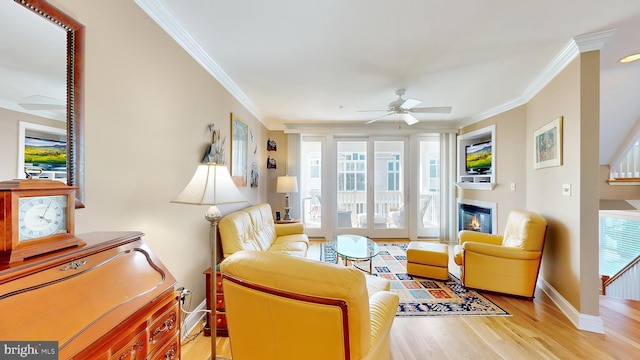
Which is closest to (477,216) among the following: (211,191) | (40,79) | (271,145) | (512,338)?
(512,338)

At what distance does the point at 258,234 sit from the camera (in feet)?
9.84

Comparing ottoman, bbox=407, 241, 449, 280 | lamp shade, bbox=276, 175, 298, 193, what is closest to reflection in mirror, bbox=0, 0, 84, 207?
ottoman, bbox=407, 241, 449, 280

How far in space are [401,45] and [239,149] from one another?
2327mm

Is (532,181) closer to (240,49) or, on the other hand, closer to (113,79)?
(240,49)

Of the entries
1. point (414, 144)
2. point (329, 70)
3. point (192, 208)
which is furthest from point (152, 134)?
point (414, 144)

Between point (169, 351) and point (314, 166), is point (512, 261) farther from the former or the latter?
point (314, 166)

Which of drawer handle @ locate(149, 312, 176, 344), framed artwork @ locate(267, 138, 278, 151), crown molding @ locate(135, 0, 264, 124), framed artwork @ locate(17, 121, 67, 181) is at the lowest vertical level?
drawer handle @ locate(149, 312, 176, 344)

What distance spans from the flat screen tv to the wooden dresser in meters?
4.84

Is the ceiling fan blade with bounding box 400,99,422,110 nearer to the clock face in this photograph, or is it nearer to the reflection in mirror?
the reflection in mirror

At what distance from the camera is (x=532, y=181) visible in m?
3.07

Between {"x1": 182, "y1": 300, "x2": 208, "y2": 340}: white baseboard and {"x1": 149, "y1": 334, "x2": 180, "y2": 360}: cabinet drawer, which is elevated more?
{"x1": 149, "y1": 334, "x2": 180, "y2": 360}: cabinet drawer

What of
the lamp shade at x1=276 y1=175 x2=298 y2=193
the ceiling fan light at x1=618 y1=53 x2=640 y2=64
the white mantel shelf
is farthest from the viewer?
the lamp shade at x1=276 y1=175 x2=298 y2=193

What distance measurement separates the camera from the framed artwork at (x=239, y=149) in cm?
298

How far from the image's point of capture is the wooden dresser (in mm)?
644
